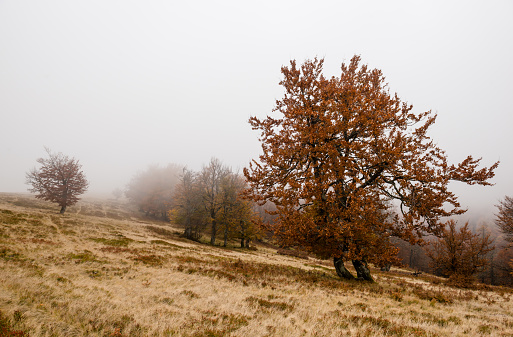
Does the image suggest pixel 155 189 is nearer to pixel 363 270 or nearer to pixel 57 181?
pixel 57 181

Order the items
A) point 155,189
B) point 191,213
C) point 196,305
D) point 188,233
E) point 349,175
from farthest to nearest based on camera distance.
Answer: point 155,189 < point 188,233 < point 191,213 < point 349,175 < point 196,305

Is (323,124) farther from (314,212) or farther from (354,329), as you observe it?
(354,329)

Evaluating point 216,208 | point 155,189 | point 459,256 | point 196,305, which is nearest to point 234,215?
point 216,208

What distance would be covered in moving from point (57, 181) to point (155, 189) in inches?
1124

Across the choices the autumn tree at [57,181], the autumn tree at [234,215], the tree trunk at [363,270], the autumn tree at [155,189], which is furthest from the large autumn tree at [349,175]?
the autumn tree at [155,189]

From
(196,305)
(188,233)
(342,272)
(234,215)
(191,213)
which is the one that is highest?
(234,215)

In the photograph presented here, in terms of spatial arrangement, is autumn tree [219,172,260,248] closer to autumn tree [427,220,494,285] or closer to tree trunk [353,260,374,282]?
tree trunk [353,260,374,282]

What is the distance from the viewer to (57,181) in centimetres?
3494

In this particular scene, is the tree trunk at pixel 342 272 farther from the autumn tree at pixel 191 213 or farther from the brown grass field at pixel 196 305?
the autumn tree at pixel 191 213

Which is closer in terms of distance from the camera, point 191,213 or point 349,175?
point 349,175

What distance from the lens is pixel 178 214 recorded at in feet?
119

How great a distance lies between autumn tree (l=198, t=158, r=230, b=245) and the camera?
3475 cm

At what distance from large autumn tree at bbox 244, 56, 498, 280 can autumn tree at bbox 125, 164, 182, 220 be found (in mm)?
44456

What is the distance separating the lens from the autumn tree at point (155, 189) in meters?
60.2
